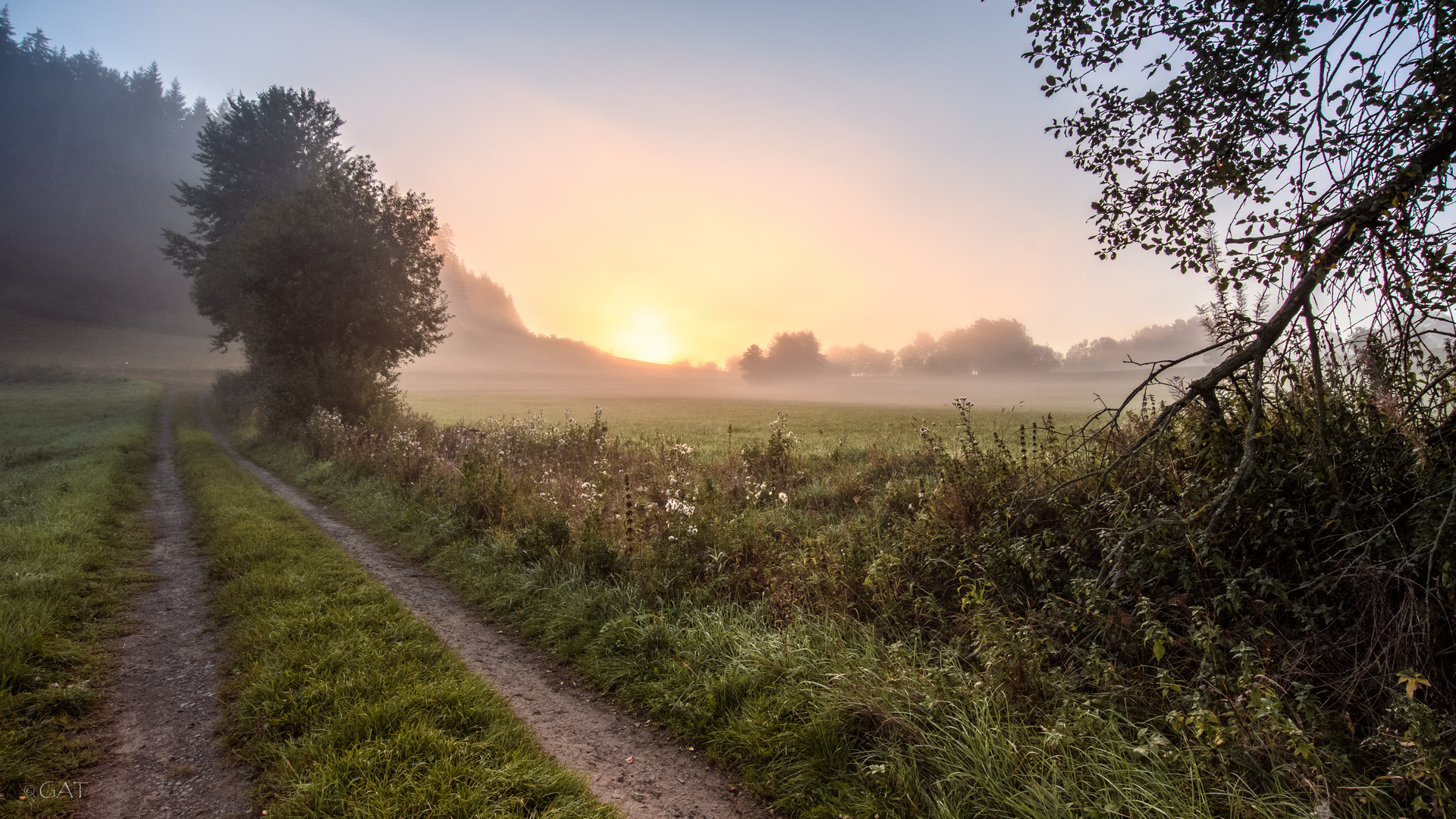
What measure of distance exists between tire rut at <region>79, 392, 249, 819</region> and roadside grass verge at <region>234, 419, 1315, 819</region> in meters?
2.59

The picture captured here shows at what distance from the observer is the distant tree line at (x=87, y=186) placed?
7781 cm

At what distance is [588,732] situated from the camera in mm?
4445

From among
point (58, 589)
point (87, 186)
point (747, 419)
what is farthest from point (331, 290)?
point (87, 186)

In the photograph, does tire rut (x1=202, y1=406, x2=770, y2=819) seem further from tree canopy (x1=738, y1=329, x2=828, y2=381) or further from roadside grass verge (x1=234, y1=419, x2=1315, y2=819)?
tree canopy (x1=738, y1=329, x2=828, y2=381)

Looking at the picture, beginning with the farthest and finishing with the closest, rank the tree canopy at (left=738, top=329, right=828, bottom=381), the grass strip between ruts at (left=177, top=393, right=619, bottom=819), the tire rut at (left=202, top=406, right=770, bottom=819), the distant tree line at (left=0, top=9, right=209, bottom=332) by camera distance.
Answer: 1. the tree canopy at (left=738, top=329, right=828, bottom=381)
2. the distant tree line at (left=0, top=9, right=209, bottom=332)
3. the tire rut at (left=202, top=406, right=770, bottom=819)
4. the grass strip between ruts at (left=177, top=393, right=619, bottom=819)

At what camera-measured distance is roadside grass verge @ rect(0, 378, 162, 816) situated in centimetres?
384

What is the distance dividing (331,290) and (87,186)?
123 metres

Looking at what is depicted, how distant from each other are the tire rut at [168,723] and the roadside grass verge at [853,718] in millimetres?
2594

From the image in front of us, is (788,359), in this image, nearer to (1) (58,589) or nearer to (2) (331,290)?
(2) (331,290)

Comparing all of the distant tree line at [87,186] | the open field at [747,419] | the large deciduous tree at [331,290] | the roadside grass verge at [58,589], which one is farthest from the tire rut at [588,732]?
the distant tree line at [87,186]

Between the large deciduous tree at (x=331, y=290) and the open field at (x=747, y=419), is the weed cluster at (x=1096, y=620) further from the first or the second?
the large deciduous tree at (x=331, y=290)

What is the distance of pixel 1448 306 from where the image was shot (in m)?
4.09

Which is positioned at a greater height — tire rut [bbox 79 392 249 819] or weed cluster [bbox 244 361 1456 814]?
weed cluster [bbox 244 361 1456 814]

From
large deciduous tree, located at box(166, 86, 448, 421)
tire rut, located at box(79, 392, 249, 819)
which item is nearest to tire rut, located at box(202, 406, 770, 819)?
tire rut, located at box(79, 392, 249, 819)
